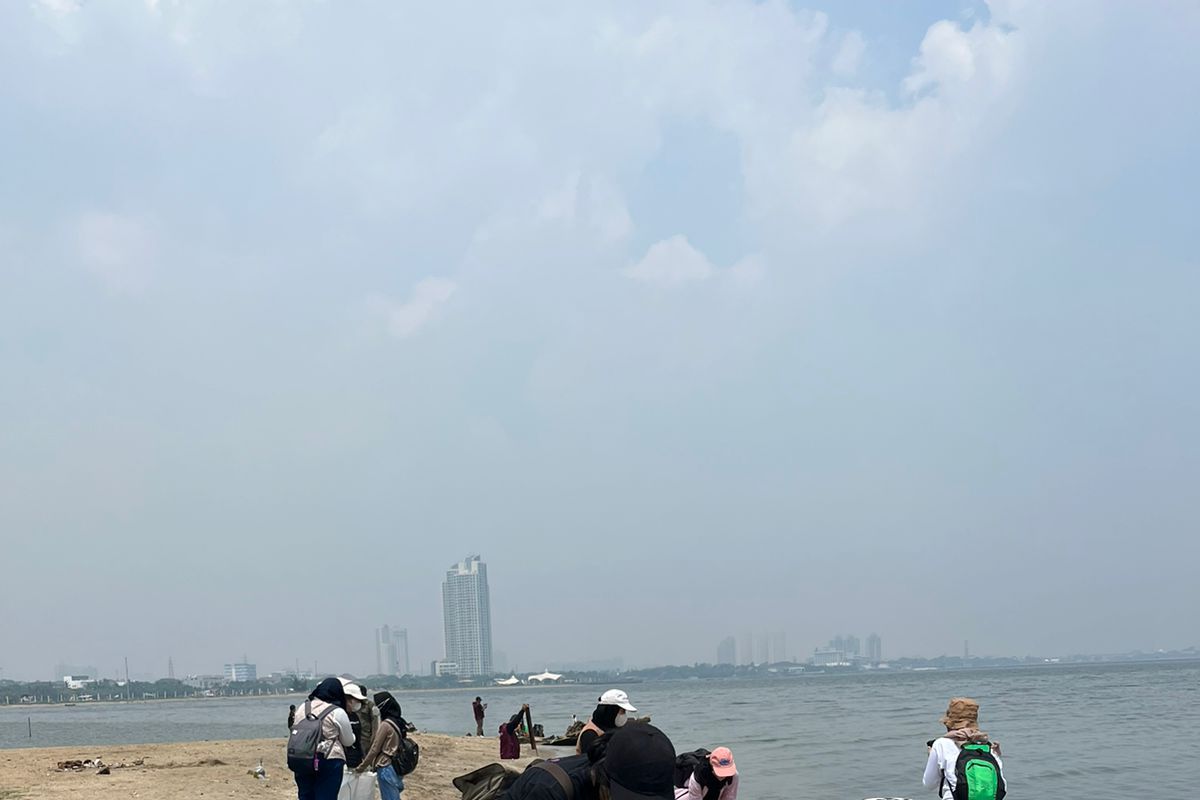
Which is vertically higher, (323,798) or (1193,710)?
(323,798)

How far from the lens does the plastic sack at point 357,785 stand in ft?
35.2

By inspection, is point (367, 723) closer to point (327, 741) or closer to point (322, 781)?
point (322, 781)

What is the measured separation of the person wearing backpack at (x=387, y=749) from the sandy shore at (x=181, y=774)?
5.52 m

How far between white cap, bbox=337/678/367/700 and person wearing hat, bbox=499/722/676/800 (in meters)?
4.85

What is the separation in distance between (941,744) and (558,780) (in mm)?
3844

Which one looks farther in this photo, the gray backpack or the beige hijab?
the gray backpack

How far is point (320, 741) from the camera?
911cm

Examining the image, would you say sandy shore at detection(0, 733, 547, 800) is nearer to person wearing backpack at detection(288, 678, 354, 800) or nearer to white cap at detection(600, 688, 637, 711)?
person wearing backpack at detection(288, 678, 354, 800)

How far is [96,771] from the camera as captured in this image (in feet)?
61.1

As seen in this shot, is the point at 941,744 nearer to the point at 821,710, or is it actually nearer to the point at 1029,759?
the point at 1029,759

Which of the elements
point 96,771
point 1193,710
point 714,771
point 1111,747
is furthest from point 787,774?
point 1193,710

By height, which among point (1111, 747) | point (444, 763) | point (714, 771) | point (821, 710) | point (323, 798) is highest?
point (714, 771)

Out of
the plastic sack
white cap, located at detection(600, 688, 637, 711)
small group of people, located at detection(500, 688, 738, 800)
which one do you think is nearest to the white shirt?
white cap, located at detection(600, 688, 637, 711)

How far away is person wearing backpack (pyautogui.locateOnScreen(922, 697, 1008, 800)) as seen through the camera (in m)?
7.56
